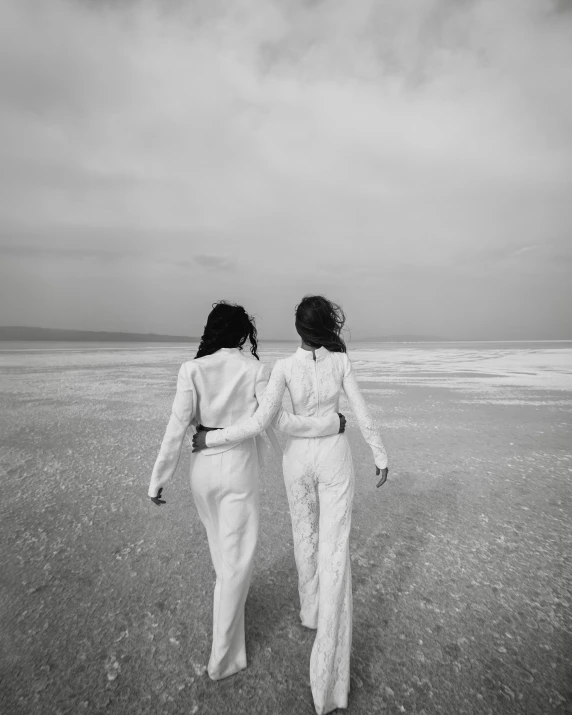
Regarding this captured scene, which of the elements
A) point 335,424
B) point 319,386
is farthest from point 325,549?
point 319,386

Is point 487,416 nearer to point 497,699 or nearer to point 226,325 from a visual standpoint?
point 497,699

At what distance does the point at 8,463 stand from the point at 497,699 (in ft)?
24.7

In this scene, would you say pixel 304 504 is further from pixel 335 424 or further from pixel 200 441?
pixel 200 441

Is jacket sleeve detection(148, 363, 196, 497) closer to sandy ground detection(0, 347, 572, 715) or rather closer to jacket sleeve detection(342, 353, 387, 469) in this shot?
jacket sleeve detection(342, 353, 387, 469)

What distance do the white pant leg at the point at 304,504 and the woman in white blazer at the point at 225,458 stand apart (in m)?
0.15

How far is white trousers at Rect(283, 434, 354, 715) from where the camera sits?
7.79ft

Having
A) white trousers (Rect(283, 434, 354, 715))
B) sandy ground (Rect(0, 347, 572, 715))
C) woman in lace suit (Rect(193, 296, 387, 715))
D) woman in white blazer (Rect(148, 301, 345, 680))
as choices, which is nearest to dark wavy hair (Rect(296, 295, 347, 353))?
woman in lace suit (Rect(193, 296, 387, 715))

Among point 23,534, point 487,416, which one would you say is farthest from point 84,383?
point 487,416

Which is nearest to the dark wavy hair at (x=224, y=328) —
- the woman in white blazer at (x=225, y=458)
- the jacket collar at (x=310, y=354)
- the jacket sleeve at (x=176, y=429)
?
the woman in white blazer at (x=225, y=458)

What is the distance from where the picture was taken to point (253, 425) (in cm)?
260

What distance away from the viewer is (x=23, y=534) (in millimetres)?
4395

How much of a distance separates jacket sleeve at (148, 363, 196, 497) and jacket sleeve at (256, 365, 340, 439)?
486 millimetres

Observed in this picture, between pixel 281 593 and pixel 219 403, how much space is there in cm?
198

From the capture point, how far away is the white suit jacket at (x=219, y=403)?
2.65m
